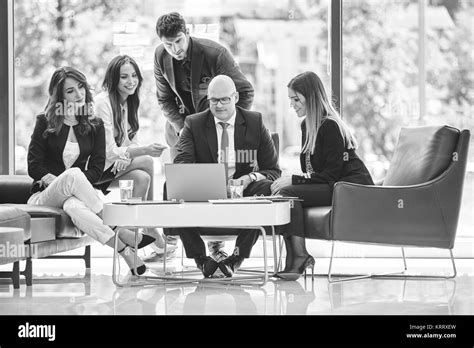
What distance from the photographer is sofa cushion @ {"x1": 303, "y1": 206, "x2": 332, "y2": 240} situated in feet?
17.5

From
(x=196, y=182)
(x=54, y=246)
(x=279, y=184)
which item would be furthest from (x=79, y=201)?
(x=279, y=184)

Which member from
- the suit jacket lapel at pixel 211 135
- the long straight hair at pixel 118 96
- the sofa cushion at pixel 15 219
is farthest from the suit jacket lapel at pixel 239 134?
the sofa cushion at pixel 15 219

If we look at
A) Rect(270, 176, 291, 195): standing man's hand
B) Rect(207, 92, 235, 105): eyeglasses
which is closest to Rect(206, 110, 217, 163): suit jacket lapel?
Rect(207, 92, 235, 105): eyeglasses

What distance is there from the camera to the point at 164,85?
22.0 feet

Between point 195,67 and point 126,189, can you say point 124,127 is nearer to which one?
point 195,67

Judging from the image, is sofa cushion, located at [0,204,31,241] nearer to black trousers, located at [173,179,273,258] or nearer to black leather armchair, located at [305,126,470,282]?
black trousers, located at [173,179,273,258]

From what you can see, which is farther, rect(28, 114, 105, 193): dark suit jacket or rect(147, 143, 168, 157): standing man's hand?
rect(147, 143, 168, 157): standing man's hand

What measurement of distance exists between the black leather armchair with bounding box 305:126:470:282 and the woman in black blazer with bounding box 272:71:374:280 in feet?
0.45

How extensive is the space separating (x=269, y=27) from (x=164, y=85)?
1168mm

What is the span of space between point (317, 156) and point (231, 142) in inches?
22.5

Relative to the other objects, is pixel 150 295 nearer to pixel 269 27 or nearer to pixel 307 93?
pixel 307 93

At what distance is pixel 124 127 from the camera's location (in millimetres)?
6531

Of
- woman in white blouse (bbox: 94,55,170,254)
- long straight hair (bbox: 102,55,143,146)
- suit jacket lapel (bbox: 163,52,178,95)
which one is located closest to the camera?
woman in white blouse (bbox: 94,55,170,254)
